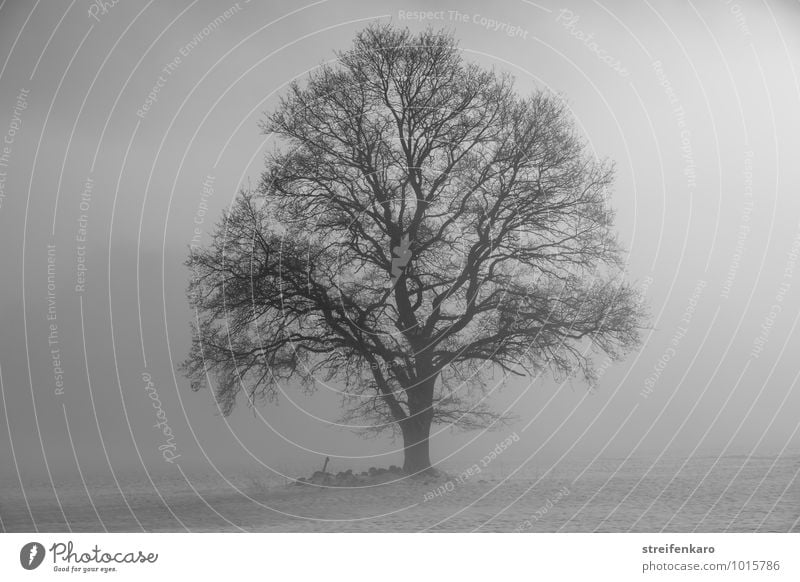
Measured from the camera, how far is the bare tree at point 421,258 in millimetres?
6688

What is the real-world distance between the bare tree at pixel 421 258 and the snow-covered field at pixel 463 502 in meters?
0.48

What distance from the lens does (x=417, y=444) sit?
263 inches

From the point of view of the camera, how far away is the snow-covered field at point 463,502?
6.24m

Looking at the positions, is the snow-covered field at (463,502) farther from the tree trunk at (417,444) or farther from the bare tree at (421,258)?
the bare tree at (421,258)

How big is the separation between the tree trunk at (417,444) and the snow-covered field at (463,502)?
5.1 inches

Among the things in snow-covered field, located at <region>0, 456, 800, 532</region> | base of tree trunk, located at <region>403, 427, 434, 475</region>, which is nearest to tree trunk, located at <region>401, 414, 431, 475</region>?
base of tree trunk, located at <region>403, 427, 434, 475</region>

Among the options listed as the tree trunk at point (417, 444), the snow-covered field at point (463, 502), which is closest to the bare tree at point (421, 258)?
the tree trunk at point (417, 444)

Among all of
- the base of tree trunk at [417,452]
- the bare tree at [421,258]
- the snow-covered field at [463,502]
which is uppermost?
the bare tree at [421,258]

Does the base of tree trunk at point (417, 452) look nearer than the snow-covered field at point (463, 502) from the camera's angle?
No

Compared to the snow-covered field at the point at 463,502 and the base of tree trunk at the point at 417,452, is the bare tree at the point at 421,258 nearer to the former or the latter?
the base of tree trunk at the point at 417,452

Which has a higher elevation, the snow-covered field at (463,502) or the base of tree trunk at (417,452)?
the base of tree trunk at (417,452)

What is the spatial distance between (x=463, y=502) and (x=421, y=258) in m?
1.84

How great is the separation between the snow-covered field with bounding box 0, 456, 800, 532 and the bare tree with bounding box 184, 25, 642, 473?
48cm

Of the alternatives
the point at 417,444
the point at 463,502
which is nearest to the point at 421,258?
the point at 417,444
